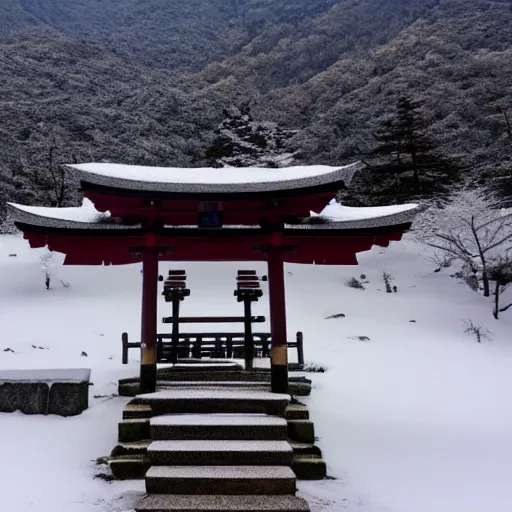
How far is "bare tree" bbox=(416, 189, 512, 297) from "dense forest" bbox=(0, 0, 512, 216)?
1807 millimetres

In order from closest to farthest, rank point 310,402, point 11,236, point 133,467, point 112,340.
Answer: point 133,467, point 310,402, point 112,340, point 11,236

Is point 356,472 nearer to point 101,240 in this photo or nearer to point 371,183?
point 101,240

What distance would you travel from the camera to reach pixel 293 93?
4484 cm

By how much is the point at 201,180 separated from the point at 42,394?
3690 mm

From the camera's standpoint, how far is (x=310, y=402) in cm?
826

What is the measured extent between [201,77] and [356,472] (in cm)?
5166

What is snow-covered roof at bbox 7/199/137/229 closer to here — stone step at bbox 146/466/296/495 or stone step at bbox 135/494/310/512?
stone step at bbox 146/466/296/495

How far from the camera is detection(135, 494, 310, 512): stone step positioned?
398 centimetres

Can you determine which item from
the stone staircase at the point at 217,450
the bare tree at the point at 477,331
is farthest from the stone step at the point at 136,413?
the bare tree at the point at 477,331

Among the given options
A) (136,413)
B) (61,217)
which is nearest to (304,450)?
(136,413)

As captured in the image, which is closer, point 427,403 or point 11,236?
point 427,403

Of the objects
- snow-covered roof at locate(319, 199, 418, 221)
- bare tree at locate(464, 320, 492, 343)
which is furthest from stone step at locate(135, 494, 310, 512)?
bare tree at locate(464, 320, 492, 343)

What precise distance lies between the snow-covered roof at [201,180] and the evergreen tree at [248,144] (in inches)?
998

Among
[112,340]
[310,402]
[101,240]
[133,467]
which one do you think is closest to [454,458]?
[310,402]
